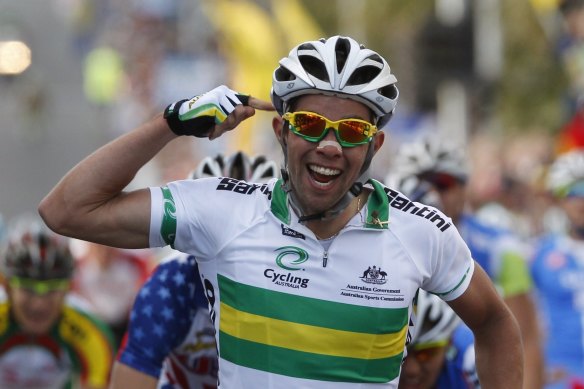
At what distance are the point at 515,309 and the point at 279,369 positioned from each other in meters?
4.72

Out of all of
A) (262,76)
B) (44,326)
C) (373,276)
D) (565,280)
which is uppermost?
(262,76)

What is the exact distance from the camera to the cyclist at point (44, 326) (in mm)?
7633

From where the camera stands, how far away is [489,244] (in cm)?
868

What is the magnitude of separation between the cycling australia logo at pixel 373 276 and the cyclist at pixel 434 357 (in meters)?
1.09

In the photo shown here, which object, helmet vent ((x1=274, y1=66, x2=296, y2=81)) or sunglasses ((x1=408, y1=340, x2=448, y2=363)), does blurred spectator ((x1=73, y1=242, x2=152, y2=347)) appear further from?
helmet vent ((x1=274, y1=66, x2=296, y2=81))

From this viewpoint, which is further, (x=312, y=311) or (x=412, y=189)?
(x=412, y=189)

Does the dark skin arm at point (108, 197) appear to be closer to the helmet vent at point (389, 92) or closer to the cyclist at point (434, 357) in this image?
the helmet vent at point (389, 92)

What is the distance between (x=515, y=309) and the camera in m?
8.86

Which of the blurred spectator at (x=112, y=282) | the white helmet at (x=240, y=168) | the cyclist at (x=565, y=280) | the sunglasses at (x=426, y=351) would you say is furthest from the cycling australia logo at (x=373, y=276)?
the blurred spectator at (x=112, y=282)

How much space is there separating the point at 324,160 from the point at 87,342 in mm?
3696

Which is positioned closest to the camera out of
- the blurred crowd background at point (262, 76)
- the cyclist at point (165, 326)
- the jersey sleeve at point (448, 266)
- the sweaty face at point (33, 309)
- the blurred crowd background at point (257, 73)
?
the jersey sleeve at point (448, 266)

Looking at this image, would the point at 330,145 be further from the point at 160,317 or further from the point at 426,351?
the point at 426,351

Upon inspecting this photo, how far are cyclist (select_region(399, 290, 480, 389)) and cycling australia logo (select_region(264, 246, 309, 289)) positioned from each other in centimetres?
118

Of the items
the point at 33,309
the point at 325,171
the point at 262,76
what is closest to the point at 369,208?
the point at 325,171
